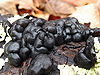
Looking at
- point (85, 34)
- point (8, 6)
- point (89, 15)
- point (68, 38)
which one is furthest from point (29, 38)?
point (8, 6)

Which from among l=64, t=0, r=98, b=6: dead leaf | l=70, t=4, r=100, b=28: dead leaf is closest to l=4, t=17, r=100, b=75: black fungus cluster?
l=70, t=4, r=100, b=28: dead leaf

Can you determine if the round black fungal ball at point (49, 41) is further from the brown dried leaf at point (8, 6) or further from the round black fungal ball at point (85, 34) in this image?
the brown dried leaf at point (8, 6)

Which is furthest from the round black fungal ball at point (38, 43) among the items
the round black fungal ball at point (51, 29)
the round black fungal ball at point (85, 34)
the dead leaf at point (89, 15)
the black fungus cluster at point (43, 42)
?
the dead leaf at point (89, 15)

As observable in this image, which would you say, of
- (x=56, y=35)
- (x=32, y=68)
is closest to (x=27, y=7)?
(x=56, y=35)

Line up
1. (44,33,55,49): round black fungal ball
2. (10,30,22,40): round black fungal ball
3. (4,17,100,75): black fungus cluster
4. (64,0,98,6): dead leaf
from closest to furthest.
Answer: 1. (4,17,100,75): black fungus cluster
2. (44,33,55,49): round black fungal ball
3. (10,30,22,40): round black fungal ball
4. (64,0,98,6): dead leaf

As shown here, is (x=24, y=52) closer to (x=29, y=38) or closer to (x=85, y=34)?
(x=29, y=38)

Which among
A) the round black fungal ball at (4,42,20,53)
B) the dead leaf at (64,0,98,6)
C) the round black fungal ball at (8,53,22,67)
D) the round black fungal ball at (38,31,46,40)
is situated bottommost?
the round black fungal ball at (8,53,22,67)

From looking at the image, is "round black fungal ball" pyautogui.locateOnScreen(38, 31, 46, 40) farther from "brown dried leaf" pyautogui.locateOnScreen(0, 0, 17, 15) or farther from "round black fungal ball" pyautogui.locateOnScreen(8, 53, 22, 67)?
"brown dried leaf" pyautogui.locateOnScreen(0, 0, 17, 15)

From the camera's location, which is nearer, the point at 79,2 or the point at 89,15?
the point at 89,15

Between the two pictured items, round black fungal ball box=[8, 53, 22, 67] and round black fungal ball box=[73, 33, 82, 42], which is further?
round black fungal ball box=[73, 33, 82, 42]
